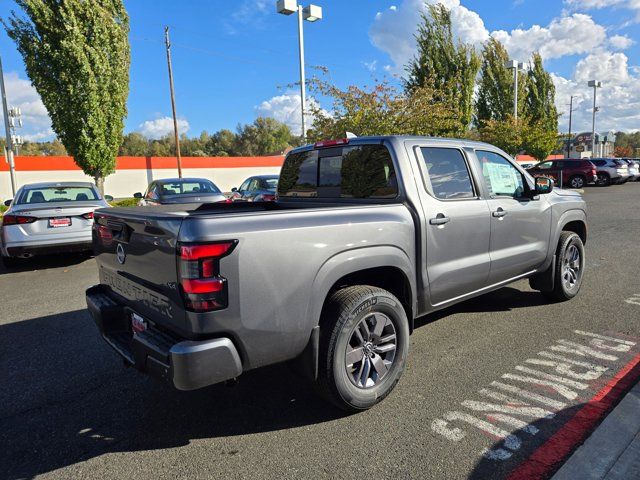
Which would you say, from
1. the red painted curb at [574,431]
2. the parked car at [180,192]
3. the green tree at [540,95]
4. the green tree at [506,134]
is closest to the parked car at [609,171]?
the green tree at [506,134]

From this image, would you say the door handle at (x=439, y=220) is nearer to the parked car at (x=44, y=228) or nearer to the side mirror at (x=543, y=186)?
the side mirror at (x=543, y=186)

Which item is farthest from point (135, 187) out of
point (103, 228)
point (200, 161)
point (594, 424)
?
point (594, 424)

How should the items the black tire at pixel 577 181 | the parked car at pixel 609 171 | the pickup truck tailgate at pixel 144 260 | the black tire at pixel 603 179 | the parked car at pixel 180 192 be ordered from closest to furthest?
the pickup truck tailgate at pixel 144 260, the parked car at pixel 180 192, the black tire at pixel 577 181, the parked car at pixel 609 171, the black tire at pixel 603 179

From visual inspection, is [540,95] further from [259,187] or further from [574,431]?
[574,431]

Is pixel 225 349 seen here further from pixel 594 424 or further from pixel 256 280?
pixel 594 424

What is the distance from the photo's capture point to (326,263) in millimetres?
2742

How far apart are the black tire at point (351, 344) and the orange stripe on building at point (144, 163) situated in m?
24.8

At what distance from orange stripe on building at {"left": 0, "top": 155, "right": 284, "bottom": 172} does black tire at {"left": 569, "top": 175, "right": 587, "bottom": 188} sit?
1714 centimetres

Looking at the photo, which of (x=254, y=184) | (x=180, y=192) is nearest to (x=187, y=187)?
(x=180, y=192)

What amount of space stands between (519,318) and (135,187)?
31.0m

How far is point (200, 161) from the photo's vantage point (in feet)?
112

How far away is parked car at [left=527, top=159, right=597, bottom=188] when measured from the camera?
1016 inches

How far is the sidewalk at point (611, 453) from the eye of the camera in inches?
91.3

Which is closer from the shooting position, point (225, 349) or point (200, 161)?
point (225, 349)
